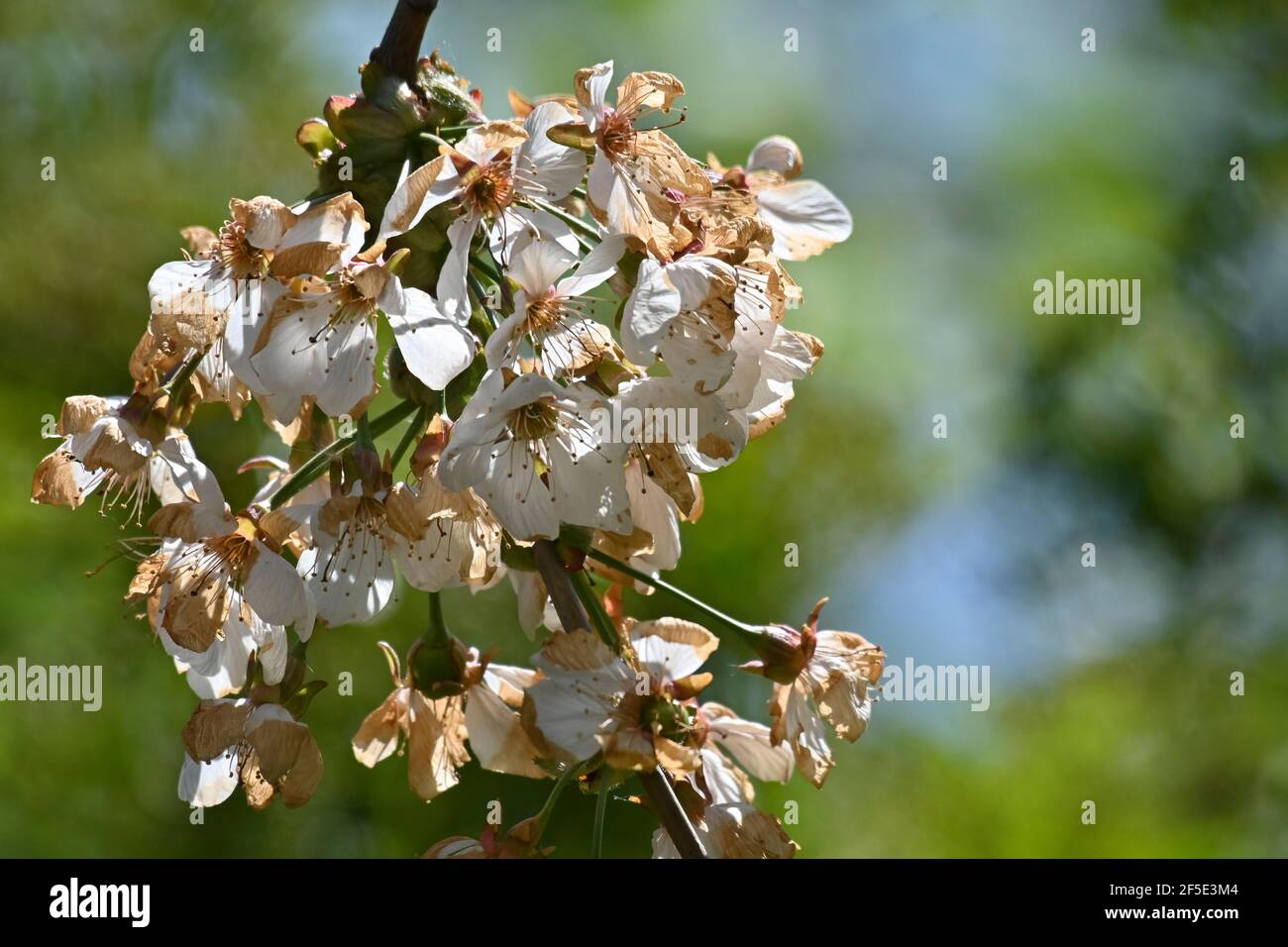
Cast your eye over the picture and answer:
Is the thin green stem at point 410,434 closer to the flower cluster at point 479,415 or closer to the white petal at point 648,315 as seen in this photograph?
the flower cluster at point 479,415

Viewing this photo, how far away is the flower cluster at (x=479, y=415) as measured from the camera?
619mm

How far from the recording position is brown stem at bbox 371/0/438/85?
68 cm

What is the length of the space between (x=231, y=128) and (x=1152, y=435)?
2.15 metres

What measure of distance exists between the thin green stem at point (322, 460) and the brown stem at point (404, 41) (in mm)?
186

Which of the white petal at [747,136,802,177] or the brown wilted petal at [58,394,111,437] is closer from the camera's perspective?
the brown wilted petal at [58,394,111,437]

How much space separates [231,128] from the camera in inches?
90.7

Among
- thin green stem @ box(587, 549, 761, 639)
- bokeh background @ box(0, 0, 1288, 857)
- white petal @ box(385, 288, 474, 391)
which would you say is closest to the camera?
white petal @ box(385, 288, 474, 391)

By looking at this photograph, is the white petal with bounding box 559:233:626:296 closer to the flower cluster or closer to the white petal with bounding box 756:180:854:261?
the flower cluster

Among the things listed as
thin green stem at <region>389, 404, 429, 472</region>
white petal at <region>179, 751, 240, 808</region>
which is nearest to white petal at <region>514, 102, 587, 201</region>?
thin green stem at <region>389, 404, 429, 472</region>

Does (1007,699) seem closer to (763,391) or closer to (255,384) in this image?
(763,391)

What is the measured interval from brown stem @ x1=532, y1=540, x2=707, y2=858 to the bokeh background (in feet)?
3.63

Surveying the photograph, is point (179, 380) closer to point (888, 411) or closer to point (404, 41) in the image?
point (404, 41)
